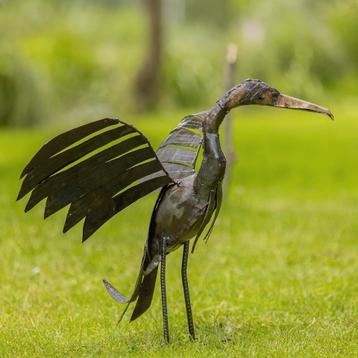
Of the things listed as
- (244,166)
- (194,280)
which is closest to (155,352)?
(194,280)

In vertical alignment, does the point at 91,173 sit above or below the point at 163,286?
above

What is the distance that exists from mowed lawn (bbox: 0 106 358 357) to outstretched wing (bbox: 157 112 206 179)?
0.88 metres

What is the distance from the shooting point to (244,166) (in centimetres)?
1308

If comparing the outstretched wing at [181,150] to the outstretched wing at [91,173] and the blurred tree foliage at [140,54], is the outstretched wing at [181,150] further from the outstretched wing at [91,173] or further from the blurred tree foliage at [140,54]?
the blurred tree foliage at [140,54]

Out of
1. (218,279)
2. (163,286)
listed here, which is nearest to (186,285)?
(163,286)

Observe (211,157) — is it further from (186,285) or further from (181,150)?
(186,285)

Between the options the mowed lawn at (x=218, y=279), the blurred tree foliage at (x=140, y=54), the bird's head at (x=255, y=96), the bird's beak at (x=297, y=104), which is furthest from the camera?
the blurred tree foliage at (x=140, y=54)

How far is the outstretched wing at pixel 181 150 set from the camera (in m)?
4.47

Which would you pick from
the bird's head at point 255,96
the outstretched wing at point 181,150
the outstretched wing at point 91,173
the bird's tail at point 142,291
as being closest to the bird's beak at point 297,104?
the bird's head at point 255,96

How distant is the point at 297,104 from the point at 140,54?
20196 millimetres

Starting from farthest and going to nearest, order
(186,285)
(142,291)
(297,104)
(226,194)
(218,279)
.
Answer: (226,194), (218,279), (142,291), (186,285), (297,104)

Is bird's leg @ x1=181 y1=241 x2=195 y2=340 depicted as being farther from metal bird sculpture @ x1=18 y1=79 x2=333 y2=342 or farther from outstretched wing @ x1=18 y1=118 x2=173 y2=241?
outstretched wing @ x1=18 y1=118 x2=173 y2=241

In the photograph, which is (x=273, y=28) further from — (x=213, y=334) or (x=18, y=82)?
(x=213, y=334)

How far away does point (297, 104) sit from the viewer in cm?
410
